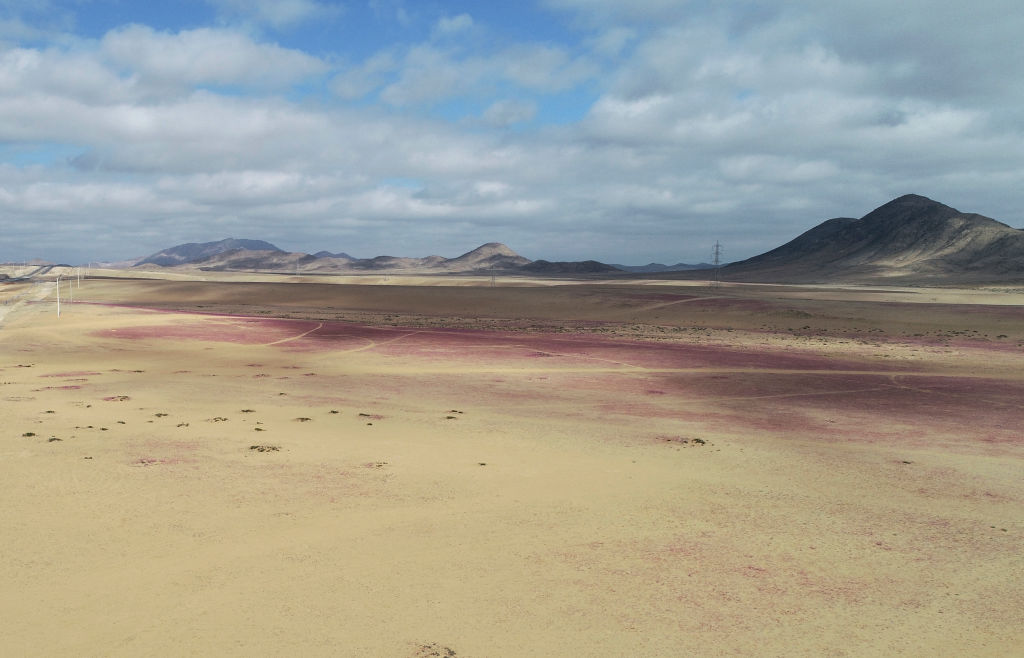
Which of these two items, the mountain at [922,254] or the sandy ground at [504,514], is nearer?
the sandy ground at [504,514]

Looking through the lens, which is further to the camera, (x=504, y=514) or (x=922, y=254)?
(x=922, y=254)

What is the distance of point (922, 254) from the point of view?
168125 millimetres

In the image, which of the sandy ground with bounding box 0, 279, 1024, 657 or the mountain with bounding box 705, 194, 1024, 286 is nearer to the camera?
the sandy ground with bounding box 0, 279, 1024, 657

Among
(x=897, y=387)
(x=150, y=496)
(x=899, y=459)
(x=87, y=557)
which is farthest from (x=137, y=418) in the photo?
(x=897, y=387)

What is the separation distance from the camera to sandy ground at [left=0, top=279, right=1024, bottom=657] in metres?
6.36

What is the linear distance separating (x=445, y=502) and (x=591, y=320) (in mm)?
46712

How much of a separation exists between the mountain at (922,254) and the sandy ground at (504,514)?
135 metres

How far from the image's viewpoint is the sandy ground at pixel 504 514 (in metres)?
6.36

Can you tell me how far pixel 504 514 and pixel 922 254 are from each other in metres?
188

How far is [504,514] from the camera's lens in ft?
30.9

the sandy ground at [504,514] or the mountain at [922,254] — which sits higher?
the mountain at [922,254]

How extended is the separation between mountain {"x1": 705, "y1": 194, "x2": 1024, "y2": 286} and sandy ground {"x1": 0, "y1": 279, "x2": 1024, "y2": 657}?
135 meters

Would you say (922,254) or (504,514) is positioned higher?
(922,254)

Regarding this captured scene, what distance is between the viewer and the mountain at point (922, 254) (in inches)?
5807
